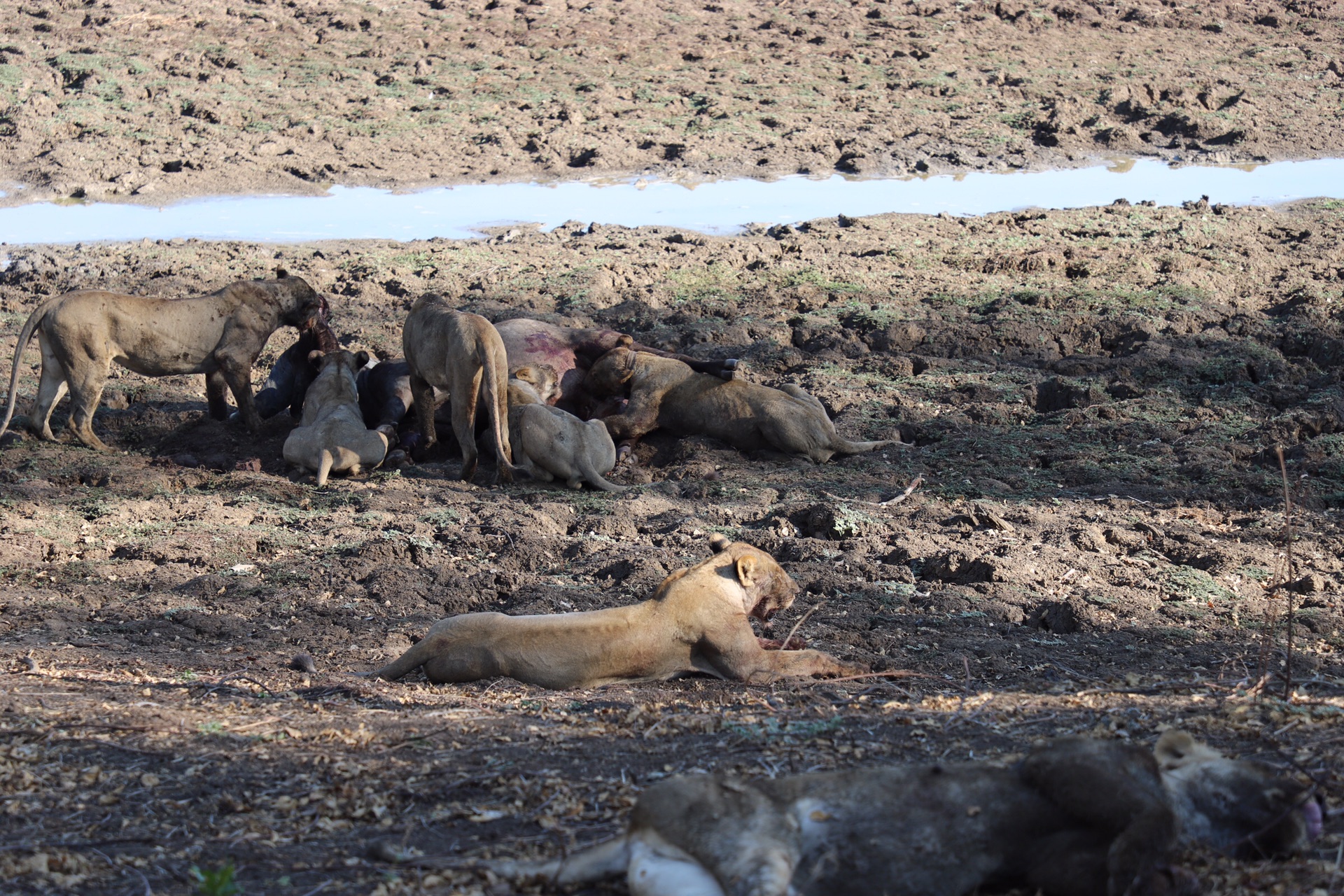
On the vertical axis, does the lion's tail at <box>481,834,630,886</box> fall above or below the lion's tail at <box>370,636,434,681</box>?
above

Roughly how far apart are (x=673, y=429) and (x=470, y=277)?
3.84 m

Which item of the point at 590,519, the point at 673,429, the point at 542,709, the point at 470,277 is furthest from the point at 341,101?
the point at 542,709

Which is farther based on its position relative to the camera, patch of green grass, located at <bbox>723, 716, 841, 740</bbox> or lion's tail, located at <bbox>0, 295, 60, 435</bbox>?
lion's tail, located at <bbox>0, 295, 60, 435</bbox>

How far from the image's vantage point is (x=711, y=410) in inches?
368

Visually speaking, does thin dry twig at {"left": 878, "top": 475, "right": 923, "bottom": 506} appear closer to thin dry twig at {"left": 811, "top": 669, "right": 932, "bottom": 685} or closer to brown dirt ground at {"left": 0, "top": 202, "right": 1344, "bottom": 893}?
brown dirt ground at {"left": 0, "top": 202, "right": 1344, "bottom": 893}

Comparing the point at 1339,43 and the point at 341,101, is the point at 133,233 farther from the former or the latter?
the point at 1339,43

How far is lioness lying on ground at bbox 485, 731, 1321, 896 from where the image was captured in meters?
3.11

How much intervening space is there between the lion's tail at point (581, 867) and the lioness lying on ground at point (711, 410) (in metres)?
5.97

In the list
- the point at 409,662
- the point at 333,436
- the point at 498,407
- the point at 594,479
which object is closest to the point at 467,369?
the point at 498,407

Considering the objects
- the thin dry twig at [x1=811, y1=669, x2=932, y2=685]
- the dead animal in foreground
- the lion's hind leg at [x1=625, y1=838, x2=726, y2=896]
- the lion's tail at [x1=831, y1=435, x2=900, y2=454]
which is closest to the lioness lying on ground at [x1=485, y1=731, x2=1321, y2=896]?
the lion's hind leg at [x1=625, y1=838, x2=726, y2=896]

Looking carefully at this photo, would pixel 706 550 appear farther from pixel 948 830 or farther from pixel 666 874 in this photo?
pixel 666 874

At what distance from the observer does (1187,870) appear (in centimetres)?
317

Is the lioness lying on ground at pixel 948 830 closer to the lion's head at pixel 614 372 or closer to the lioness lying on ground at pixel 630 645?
the lioness lying on ground at pixel 630 645

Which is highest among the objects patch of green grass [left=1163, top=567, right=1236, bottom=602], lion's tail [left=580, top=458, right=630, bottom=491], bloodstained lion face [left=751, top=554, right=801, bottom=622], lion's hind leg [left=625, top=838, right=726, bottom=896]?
lion's hind leg [left=625, top=838, right=726, bottom=896]
